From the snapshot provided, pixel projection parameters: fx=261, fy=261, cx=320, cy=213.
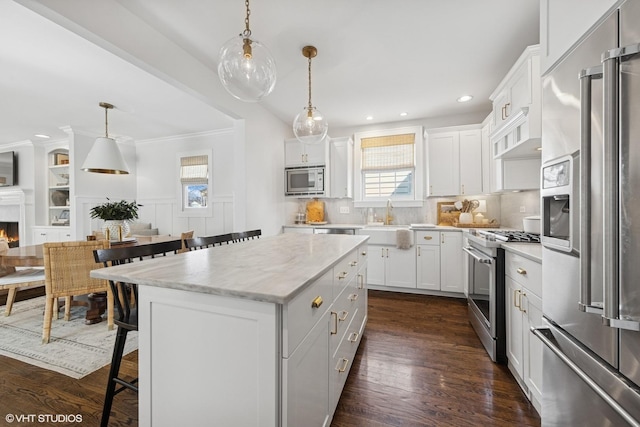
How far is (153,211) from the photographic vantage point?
5.25 m

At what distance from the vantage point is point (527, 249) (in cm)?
167

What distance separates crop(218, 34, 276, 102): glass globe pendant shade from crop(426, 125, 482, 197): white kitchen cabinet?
9.54ft

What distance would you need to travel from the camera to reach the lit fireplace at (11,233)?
17.5 feet

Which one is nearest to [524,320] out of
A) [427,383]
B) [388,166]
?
[427,383]

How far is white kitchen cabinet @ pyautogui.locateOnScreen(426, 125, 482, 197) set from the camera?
356 centimetres

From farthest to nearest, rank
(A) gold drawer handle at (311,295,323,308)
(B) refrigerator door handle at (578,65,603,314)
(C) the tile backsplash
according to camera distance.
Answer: (C) the tile backsplash, (A) gold drawer handle at (311,295,323,308), (B) refrigerator door handle at (578,65,603,314)

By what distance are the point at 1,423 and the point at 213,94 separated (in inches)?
109

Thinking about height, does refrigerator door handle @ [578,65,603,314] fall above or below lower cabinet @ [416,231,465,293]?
above

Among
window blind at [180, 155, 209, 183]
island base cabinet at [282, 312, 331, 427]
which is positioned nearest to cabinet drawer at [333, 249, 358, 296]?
island base cabinet at [282, 312, 331, 427]

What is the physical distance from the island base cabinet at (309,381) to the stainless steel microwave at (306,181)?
3.04m

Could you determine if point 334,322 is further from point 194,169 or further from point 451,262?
point 194,169

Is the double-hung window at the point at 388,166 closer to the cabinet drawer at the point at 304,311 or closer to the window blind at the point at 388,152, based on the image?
the window blind at the point at 388,152

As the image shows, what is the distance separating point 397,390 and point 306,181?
3078 millimetres

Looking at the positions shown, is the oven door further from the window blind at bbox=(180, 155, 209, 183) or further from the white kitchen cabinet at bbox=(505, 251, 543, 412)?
the window blind at bbox=(180, 155, 209, 183)
